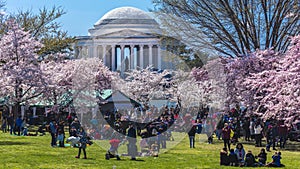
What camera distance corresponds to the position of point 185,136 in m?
30.4

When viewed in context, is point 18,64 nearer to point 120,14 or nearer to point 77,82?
point 77,82

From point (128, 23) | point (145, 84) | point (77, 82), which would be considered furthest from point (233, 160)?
point (128, 23)

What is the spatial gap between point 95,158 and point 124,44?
5448cm

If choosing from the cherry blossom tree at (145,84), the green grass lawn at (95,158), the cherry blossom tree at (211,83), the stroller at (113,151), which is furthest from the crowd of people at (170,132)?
the cherry blossom tree at (145,84)

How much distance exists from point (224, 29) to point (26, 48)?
11.8 metres

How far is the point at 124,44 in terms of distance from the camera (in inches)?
2869

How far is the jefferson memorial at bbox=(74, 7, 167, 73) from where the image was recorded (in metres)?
60.7

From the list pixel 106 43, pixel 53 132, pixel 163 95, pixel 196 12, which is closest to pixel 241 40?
pixel 196 12

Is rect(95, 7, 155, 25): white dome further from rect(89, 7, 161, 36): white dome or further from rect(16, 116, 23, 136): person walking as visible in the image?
rect(16, 116, 23, 136): person walking

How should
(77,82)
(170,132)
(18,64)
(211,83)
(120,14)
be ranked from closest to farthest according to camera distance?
(170,132) → (18,64) → (211,83) → (77,82) → (120,14)

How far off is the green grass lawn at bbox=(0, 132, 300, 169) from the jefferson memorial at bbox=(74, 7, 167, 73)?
111ft

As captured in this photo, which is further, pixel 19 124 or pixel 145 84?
pixel 145 84

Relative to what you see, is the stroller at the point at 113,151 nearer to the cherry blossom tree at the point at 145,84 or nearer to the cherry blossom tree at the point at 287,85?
the cherry blossom tree at the point at 287,85

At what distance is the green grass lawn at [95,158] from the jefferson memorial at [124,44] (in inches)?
1330
